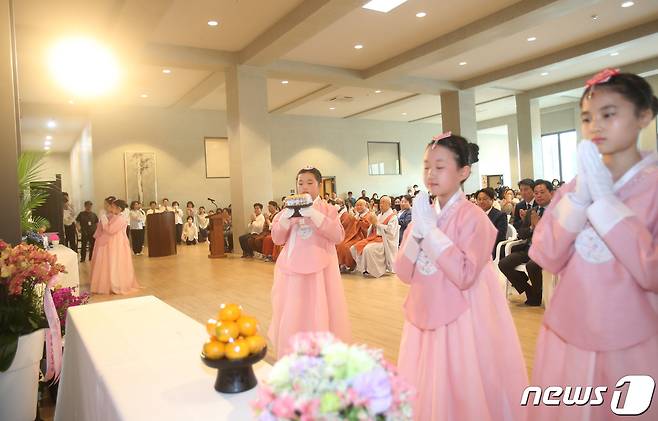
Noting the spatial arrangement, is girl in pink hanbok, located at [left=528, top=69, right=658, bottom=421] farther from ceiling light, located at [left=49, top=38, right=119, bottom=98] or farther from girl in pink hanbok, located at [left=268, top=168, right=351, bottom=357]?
ceiling light, located at [left=49, top=38, right=119, bottom=98]

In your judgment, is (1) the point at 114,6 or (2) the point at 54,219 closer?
(1) the point at 114,6

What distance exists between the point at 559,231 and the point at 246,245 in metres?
9.87

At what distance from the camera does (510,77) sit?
12773mm

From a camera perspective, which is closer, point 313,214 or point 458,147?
point 458,147

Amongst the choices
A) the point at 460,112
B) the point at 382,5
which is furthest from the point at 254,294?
the point at 460,112

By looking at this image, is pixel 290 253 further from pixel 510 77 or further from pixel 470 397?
pixel 510 77

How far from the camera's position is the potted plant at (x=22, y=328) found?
2.38 metres

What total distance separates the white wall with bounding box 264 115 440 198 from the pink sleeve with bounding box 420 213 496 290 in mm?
15676

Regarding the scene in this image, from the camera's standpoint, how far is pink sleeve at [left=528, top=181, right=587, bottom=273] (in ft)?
5.15

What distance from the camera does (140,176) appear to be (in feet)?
49.1

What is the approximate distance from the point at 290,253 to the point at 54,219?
7.34m

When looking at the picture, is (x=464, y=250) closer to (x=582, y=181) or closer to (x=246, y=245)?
(x=582, y=181)

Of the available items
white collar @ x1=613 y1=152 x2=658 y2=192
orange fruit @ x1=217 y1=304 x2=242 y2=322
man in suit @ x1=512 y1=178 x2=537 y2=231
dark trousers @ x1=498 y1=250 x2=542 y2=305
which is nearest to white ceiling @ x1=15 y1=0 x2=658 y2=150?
man in suit @ x1=512 y1=178 x2=537 y2=231

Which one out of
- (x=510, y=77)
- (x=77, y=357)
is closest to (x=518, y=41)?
(x=510, y=77)
